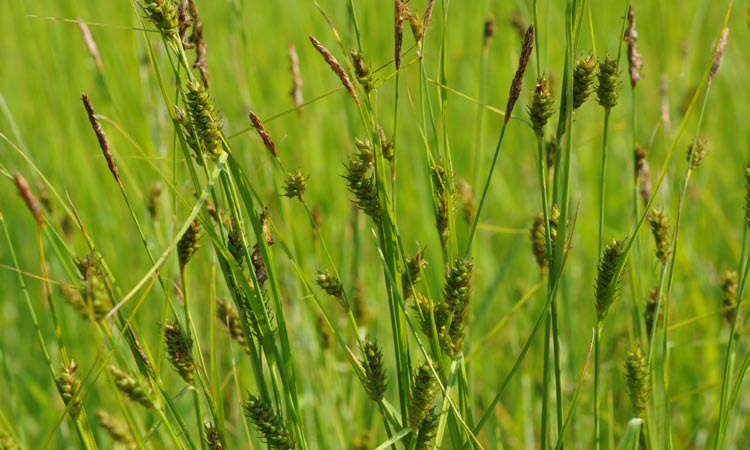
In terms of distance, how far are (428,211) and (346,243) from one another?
1.27ft

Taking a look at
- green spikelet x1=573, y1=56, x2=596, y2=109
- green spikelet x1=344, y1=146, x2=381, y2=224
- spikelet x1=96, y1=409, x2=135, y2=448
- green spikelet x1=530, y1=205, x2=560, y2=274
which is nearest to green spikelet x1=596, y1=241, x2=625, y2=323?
green spikelet x1=530, y1=205, x2=560, y2=274

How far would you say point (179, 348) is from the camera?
92 centimetres

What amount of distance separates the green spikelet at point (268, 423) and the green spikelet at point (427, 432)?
16 cm

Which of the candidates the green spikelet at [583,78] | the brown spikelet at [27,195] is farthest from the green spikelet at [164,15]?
→ the green spikelet at [583,78]

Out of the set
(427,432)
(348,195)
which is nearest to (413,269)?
(427,432)

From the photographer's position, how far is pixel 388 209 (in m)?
0.90

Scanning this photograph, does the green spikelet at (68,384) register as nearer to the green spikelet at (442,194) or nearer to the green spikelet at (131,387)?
the green spikelet at (131,387)

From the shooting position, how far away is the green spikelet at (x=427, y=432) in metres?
0.93

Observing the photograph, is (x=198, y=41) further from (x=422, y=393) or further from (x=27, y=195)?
(x=422, y=393)

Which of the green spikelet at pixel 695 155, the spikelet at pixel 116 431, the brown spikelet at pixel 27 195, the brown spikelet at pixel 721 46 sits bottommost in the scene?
the spikelet at pixel 116 431

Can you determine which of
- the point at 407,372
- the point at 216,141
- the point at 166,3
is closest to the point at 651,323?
the point at 407,372

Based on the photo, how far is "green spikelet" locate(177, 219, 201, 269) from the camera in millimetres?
938

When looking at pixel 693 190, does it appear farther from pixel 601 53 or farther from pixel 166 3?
pixel 166 3

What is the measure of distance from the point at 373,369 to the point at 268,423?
0.45 ft
